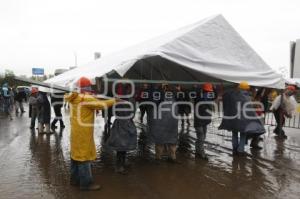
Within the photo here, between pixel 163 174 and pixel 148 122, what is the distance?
1.40m

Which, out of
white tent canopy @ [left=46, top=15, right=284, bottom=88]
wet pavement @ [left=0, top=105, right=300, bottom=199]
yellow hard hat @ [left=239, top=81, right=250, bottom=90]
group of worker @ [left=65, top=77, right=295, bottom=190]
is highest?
white tent canopy @ [left=46, top=15, right=284, bottom=88]

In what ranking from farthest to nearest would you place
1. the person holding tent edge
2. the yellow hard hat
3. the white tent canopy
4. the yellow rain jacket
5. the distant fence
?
1. the distant fence
2. the person holding tent edge
3. the yellow hard hat
4. the white tent canopy
5. the yellow rain jacket

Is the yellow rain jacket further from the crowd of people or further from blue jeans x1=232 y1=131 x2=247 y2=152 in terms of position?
blue jeans x1=232 y1=131 x2=247 y2=152

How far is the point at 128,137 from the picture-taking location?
6414 millimetres

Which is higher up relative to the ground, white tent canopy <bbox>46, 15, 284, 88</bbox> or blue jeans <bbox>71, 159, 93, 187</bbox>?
white tent canopy <bbox>46, 15, 284, 88</bbox>

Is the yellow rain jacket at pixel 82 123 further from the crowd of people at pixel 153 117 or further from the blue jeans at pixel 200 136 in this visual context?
the blue jeans at pixel 200 136

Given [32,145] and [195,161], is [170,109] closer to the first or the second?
[195,161]

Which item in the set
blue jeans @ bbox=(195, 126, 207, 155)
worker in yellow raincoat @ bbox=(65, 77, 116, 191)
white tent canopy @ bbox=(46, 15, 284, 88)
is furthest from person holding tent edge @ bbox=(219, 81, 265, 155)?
worker in yellow raincoat @ bbox=(65, 77, 116, 191)

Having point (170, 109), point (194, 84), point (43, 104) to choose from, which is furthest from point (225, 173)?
point (43, 104)

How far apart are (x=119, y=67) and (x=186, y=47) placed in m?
1.54

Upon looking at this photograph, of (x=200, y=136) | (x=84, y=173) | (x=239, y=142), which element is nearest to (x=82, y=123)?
(x=84, y=173)

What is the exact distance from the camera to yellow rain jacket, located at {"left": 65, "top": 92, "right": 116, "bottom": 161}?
5352 millimetres

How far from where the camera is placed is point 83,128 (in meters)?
5.39

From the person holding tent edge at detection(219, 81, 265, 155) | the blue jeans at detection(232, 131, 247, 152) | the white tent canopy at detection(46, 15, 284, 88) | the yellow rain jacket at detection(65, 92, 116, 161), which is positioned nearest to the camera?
the yellow rain jacket at detection(65, 92, 116, 161)
